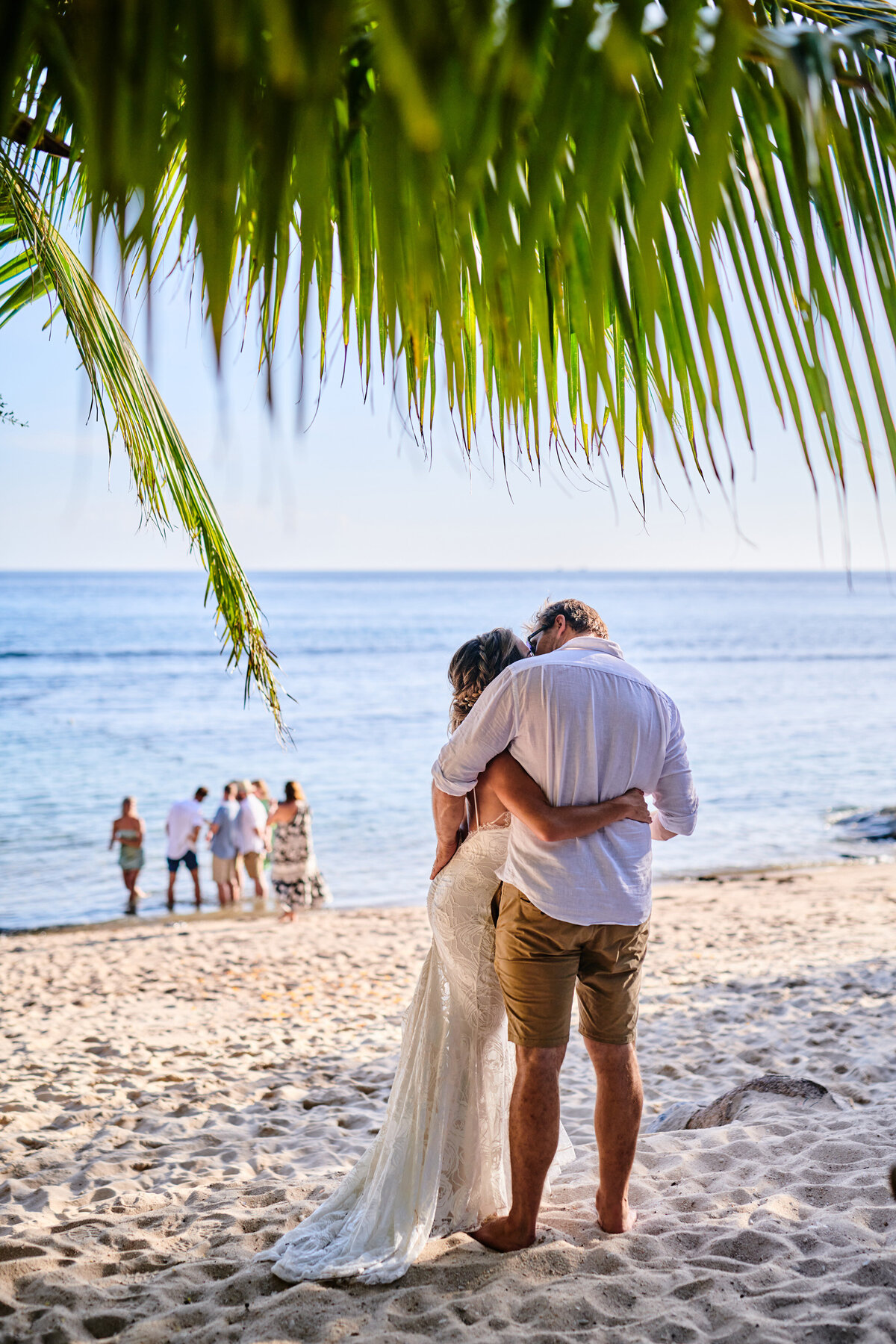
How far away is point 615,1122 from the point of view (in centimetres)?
287

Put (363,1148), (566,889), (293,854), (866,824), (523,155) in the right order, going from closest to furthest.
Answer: (523,155), (566,889), (363,1148), (293,854), (866,824)

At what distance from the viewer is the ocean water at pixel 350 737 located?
51.8 feet

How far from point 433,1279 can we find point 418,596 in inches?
4372

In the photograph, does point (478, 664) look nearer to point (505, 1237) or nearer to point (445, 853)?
point (445, 853)

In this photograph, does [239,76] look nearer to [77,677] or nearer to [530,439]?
[530,439]

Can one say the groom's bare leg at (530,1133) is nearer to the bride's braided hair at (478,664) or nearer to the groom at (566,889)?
the groom at (566,889)

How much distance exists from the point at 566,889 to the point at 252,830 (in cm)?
1023

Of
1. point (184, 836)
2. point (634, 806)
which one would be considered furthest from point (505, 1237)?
point (184, 836)

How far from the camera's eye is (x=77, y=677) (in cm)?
4103

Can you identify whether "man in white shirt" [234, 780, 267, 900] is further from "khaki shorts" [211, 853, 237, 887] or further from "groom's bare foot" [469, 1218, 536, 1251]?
"groom's bare foot" [469, 1218, 536, 1251]

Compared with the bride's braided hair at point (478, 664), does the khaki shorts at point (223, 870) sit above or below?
below

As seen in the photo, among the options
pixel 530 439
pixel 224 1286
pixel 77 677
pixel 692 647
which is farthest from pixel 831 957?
pixel 692 647

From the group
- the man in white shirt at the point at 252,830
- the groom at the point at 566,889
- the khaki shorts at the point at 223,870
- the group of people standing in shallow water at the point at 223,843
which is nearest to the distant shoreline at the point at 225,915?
the group of people standing in shallow water at the point at 223,843

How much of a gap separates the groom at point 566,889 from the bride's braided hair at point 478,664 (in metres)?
0.18
